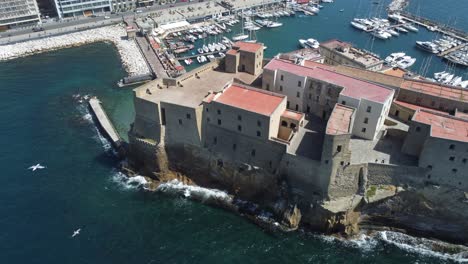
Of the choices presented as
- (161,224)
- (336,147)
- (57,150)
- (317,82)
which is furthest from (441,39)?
(57,150)

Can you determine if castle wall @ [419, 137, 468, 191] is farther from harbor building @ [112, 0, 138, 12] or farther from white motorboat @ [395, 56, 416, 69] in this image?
harbor building @ [112, 0, 138, 12]

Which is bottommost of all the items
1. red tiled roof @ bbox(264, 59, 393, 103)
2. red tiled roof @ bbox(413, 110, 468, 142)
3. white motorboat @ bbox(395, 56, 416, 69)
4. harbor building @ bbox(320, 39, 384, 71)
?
white motorboat @ bbox(395, 56, 416, 69)

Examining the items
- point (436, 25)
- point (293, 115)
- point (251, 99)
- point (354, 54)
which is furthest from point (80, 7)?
point (436, 25)

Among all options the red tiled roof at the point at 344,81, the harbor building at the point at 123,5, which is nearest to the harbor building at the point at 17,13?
the harbor building at the point at 123,5

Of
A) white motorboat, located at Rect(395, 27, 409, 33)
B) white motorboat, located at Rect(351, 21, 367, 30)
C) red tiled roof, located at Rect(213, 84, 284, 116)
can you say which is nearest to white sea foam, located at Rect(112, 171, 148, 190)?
red tiled roof, located at Rect(213, 84, 284, 116)

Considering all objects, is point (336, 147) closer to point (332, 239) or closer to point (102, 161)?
point (332, 239)
